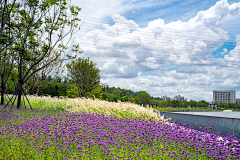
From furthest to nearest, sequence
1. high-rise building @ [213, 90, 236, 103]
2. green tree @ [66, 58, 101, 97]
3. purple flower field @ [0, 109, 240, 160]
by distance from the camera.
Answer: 1. high-rise building @ [213, 90, 236, 103]
2. green tree @ [66, 58, 101, 97]
3. purple flower field @ [0, 109, 240, 160]

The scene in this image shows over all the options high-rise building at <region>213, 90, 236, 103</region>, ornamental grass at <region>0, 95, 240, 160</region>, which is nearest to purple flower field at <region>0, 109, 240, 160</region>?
ornamental grass at <region>0, 95, 240, 160</region>

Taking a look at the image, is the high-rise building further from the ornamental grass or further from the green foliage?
the ornamental grass

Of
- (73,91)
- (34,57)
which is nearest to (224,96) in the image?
(73,91)

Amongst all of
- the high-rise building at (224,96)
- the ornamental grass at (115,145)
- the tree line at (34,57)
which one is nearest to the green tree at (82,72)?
the tree line at (34,57)

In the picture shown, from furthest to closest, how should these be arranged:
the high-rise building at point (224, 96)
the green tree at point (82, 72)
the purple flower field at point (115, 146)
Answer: the high-rise building at point (224, 96)
the green tree at point (82, 72)
the purple flower field at point (115, 146)

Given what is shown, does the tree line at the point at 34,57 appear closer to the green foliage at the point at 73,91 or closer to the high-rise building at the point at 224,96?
the green foliage at the point at 73,91

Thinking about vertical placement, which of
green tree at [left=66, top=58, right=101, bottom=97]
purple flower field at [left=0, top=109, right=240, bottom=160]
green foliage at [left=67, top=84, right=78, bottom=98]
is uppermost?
green tree at [left=66, top=58, right=101, bottom=97]

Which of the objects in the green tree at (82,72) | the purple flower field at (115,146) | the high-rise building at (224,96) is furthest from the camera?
the high-rise building at (224,96)

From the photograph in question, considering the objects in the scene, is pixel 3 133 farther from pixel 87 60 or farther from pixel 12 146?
pixel 87 60

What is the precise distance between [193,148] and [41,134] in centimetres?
484

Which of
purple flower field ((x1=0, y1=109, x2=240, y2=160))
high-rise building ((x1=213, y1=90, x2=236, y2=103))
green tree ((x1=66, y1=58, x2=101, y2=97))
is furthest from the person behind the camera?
high-rise building ((x1=213, y1=90, x2=236, y2=103))

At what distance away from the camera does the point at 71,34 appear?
13.9m

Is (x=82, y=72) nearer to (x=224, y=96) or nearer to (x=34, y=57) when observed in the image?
(x=34, y=57)

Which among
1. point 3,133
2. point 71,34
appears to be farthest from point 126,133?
point 71,34
